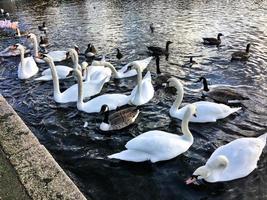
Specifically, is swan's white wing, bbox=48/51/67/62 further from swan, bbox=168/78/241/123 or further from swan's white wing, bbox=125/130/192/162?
swan's white wing, bbox=125/130/192/162

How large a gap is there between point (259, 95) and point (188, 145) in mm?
3917

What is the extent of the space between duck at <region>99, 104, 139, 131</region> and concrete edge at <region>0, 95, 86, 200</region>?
6.75ft

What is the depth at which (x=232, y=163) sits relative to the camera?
7.07 meters

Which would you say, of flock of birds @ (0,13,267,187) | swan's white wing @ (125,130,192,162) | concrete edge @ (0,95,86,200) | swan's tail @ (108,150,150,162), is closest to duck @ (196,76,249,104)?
flock of birds @ (0,13,267,187)

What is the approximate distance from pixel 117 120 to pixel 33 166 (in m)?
3.04

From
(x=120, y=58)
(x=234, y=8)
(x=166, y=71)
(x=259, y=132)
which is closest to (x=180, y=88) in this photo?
(x=259, y=132)

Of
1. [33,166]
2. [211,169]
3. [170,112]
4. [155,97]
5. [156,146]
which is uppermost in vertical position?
[33,166]

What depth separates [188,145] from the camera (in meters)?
8.01

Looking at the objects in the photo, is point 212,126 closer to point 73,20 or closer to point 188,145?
point 188,145

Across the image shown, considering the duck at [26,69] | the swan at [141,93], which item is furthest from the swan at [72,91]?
the duck at [26,69]

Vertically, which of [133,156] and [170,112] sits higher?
[133,156]

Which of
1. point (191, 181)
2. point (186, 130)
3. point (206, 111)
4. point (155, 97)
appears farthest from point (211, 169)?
point (155, 97)

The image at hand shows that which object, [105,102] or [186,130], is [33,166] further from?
[105,102]

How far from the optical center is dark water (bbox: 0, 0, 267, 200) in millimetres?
7070
